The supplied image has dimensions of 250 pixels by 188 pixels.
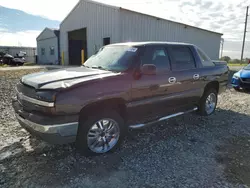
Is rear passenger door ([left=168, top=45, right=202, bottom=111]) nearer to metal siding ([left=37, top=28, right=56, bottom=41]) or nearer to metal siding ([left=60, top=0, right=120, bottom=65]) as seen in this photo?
metal siding ([left=60, top=0, right=120, bottom=65])

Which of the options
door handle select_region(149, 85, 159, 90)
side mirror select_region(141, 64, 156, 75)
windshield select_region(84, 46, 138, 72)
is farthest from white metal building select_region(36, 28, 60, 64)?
side mirror select_region(141, 64, 156, 75)

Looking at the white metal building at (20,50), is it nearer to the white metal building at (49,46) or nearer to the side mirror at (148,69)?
the white metal building at (49,46)

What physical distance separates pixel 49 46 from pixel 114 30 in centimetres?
1403

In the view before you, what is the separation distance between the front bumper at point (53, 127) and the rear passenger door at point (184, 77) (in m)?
2.20

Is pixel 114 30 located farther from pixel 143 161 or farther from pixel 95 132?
pixel 143 161

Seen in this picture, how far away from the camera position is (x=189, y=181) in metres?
2.66

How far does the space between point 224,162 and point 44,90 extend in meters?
3.01

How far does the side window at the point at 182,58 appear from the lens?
425cm

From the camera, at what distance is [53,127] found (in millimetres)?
2639

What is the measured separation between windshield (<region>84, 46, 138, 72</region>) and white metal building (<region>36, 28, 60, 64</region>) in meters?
20.2

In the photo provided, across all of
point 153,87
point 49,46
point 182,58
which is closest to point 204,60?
point 182,58

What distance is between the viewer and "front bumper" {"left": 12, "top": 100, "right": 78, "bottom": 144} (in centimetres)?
264

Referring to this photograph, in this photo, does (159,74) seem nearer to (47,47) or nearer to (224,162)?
(224,162)

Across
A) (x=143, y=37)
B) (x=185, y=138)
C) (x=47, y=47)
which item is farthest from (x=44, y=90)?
(x=47, y=47)
